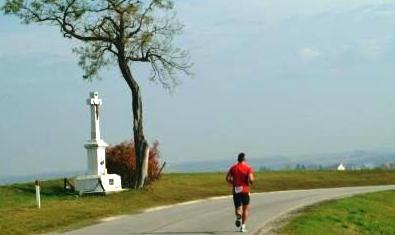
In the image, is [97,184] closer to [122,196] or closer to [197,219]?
[122,196]

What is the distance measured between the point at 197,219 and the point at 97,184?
34.4ft

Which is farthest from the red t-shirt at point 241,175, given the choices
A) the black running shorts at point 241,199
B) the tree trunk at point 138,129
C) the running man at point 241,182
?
the tree trunk at point 138,129

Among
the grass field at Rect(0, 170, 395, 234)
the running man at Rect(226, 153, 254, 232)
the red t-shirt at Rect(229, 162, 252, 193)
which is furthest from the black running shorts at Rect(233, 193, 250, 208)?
the grass field at Rect(0, 170, 395, 234)

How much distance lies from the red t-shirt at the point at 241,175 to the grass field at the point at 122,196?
15.7ft

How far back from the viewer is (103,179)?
31.7m

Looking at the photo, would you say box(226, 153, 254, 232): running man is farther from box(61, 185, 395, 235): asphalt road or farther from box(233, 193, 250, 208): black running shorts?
box(61, 185, 395, 235): asphalt road

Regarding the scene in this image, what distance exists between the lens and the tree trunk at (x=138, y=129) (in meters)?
33.8

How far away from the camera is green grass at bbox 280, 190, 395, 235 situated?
67.9 feet

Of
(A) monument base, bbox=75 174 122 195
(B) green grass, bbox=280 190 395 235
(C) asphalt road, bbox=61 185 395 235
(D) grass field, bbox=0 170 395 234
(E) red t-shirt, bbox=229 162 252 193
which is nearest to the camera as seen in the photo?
(E) red t-shirt, bbox=229 162 252 193

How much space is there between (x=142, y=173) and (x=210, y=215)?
1101 cm

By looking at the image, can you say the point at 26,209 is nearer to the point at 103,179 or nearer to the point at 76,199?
the point at 76,199

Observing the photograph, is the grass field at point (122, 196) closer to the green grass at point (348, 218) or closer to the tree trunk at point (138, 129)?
the tree trunk at point (138, 129)

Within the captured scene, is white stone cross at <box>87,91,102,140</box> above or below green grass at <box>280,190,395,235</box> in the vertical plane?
above

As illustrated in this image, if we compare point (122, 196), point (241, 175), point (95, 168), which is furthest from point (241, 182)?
point (95, 168)
